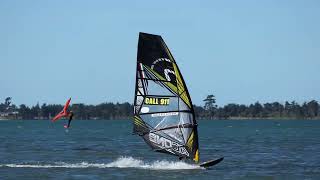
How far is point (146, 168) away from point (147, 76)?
20.4 ft

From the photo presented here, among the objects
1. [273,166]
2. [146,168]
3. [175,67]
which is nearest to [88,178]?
[146,168]

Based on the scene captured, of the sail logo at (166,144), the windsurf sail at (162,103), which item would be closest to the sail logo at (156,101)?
the windsurf sail at (162,103)

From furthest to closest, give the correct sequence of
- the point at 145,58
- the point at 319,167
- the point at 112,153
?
the point at 112,153, the point at 319,167, the point at 145,58

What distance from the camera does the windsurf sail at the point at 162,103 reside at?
28750 millimetres

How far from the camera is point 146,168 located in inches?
1318

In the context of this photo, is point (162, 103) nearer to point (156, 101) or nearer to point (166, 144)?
point (156, 101)

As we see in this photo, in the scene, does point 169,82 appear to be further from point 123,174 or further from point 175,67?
point 123,174

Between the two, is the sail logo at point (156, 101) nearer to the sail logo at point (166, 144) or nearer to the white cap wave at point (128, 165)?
the sail logo at point (166, 144)

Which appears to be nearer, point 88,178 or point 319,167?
point 88,178

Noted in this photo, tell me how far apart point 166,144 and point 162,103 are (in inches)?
76.4

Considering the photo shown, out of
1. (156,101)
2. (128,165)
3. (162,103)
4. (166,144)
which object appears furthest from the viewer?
(128,165)

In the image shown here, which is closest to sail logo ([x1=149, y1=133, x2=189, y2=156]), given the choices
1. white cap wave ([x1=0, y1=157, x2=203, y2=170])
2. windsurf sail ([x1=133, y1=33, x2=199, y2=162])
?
windsurf sail ([x1=133, y1=33, x2=199, y2=162])

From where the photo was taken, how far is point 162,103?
29500 millimetres

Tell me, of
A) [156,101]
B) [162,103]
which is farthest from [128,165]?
[156,101]
